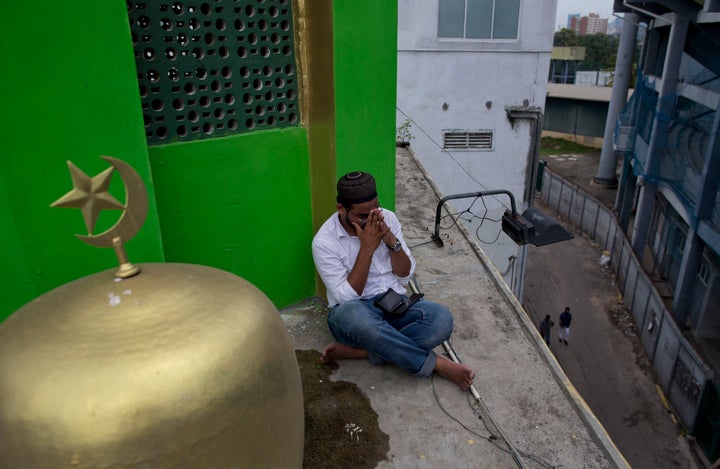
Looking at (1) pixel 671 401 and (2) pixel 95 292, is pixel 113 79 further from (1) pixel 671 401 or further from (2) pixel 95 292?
(1) pixel 671 401

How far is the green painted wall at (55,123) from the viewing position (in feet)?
8.78

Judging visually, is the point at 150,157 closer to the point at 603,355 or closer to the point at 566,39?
the point at 603,355

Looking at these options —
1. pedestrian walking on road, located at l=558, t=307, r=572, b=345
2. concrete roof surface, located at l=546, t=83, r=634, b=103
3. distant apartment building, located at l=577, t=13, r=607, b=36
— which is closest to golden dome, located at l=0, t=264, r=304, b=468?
pedestrian walking on road, located at l=558, t=307, r=572, b=345

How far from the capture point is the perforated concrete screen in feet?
11.9

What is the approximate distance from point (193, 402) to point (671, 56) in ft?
54.5

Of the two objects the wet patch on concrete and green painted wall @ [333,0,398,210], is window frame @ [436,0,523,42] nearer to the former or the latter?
green painted wall @ [333,0,398,210]

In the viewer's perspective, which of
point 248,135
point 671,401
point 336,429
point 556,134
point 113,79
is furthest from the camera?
point 556,134

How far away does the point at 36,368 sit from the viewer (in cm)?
179

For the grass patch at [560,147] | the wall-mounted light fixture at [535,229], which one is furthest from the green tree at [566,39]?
the wall-mounted light fixture at [535,229]

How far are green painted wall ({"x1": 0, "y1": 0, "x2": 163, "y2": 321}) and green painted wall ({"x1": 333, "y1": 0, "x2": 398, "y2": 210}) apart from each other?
5.51ft

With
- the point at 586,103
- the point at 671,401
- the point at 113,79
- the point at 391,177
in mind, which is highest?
the point at 113,79

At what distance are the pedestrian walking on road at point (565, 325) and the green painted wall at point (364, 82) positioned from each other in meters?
10.7

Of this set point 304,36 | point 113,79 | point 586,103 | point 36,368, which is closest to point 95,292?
point 36,368

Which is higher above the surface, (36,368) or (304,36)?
(304,36)
